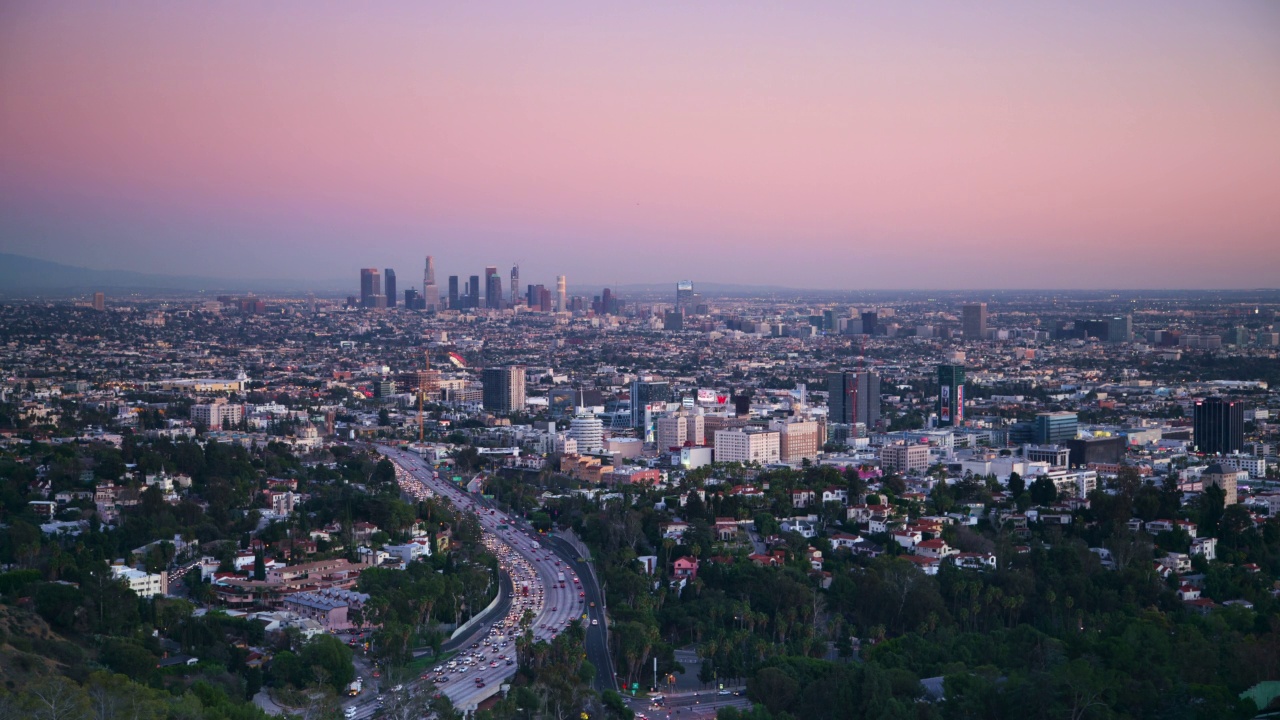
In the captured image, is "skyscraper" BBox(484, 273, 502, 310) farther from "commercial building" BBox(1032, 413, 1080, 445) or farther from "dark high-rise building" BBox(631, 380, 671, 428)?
"commercial building" BBox(1032, 413, 1080, 445)

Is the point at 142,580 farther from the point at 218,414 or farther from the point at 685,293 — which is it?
the point at 685,293

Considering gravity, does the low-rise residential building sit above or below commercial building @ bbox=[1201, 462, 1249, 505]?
below

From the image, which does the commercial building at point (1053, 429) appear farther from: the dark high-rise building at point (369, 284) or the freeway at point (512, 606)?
the dark high-rise building at point (369, 284)

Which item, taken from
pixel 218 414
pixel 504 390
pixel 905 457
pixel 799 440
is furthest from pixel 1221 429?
pixel 218 414

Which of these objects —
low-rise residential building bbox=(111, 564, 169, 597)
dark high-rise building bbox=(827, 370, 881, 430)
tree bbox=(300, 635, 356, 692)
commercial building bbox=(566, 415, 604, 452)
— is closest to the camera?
tree bbox=(300, 635, 356, 692)

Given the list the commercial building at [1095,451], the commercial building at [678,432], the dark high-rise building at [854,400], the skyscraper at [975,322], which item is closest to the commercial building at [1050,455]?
the commercial building at [1095,451]

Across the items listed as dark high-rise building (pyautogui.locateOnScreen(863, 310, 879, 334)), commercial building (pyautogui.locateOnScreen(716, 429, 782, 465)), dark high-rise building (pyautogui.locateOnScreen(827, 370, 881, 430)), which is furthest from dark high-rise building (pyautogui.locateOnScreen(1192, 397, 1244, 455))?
dark high-rise building (pyautogui.locateOnScreen(863, 310, 879, 334))

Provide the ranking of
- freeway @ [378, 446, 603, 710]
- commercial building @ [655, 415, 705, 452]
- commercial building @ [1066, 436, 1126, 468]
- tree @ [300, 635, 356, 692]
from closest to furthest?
tree @ [300, 635, 356, 692]
freeway @ [378, 446, 603, 710]
commercial building @ [1066, 436, 1126, 468]
commercial building @ [655, 415, 705, 452]
